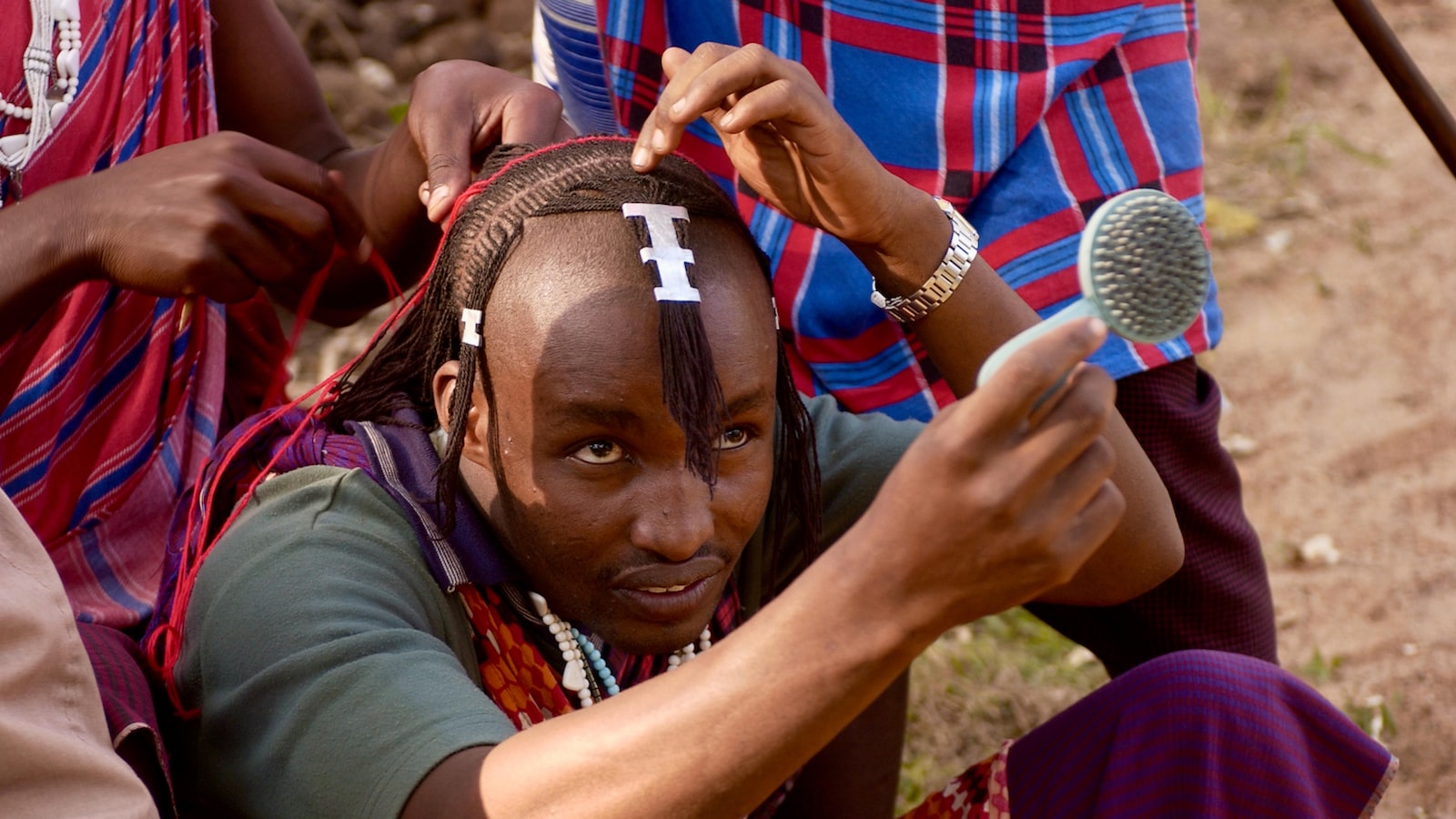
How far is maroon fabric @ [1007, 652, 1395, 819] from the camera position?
1729mm

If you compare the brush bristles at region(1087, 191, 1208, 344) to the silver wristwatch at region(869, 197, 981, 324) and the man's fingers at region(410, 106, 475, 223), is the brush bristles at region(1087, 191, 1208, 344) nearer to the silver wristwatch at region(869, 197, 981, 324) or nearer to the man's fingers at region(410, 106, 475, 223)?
the silver wristwatch at region(869, 197, 981, 324)

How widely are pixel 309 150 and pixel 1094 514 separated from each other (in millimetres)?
1530

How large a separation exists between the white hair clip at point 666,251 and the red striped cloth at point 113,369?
27.8 inches

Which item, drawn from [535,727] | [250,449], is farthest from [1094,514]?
[250,449]

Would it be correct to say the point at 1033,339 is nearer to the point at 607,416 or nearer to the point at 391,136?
the point at 607,416

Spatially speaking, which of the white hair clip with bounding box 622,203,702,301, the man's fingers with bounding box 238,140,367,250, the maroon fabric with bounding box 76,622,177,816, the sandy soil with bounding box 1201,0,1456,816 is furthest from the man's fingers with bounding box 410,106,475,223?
the sandy soil with bounding box 1201,0,1456,816

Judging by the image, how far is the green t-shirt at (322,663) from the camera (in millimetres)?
1397

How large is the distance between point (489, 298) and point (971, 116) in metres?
0.88

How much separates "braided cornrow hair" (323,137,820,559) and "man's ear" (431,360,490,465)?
18 millimetres

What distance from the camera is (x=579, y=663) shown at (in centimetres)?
179

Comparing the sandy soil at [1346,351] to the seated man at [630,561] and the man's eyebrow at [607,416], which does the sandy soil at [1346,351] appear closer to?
the seated man at [630,561]

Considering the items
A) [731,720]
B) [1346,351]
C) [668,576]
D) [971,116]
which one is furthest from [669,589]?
[1346,351]

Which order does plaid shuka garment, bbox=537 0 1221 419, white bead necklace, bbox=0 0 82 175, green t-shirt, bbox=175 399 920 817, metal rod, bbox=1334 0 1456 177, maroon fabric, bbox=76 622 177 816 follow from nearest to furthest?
green t-shirt, bbox=175 399 920 817
maroon fabric, bbox=76 622 177 816
white bead necklace, bbox=0 0 82 175
plaid shuka garment, bbox=537 0 1221 419
metal rod, bbox=1334 0 1456 177

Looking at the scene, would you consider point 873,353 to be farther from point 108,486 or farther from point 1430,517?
point 1430,517
